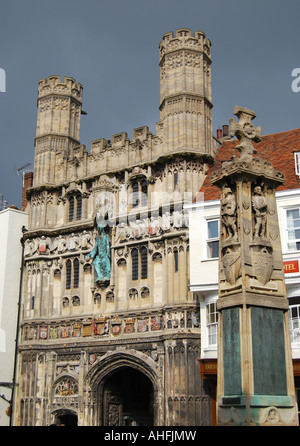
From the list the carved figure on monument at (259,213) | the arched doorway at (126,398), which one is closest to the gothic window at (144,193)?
the arched doorway at (126,398)

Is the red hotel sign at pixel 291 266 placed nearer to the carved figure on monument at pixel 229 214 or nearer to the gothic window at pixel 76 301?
the carved figure on monument at pixel 229 214

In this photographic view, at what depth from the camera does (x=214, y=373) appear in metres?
22.2

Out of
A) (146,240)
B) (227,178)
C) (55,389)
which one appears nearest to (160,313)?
(146,240)

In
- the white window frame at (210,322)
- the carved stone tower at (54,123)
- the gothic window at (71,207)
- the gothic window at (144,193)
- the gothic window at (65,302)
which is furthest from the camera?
the carved stone tower at (54,123)

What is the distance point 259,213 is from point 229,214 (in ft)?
2.11

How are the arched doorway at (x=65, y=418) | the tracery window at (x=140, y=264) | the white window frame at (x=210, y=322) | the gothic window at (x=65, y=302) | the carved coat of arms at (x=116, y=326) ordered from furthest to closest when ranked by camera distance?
the gothic window at (x=65, y=302)
the arched doorway at (x=65, y=418)
the tracery window at (x=140, y=264)
the carved coat of arms at (x=116, y=326)
the white window frame at (x=210, y=322)

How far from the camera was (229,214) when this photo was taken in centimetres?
1333

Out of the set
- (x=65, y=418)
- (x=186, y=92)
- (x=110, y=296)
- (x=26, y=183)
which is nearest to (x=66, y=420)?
(x=65, y=418)

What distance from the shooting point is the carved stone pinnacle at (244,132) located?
1378 centimetres

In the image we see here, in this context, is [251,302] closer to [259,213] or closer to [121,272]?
A: [259,213]

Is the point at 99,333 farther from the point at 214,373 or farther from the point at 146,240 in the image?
the point at 214,373

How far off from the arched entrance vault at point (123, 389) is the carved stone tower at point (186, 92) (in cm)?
921

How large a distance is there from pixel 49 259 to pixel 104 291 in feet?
12.5

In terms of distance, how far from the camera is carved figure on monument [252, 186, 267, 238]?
1315 cm
